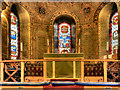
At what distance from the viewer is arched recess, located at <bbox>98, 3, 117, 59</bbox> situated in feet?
25.5

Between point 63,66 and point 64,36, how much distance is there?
15.7ft

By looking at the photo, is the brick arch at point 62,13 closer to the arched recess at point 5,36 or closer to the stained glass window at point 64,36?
the stained glass window at point 64,36

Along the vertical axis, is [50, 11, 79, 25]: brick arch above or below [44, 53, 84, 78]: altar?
above

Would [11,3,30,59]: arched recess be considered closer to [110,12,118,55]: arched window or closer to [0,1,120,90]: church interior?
[0,1,120,90]: church interior

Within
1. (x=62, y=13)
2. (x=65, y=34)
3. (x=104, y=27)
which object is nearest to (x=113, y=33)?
(x=104, y=27)

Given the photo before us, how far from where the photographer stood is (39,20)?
855 centimetres

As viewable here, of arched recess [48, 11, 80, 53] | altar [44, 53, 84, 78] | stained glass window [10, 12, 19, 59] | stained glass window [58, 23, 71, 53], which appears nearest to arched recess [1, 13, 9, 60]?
stained glass window [10, 12, 19, 59]

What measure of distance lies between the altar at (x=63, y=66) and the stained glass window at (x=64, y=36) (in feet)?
14.5

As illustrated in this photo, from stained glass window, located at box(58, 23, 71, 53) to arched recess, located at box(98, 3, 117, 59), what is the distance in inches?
88.0

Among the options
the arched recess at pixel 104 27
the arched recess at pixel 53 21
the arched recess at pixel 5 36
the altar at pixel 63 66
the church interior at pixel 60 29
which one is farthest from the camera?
the arched recess at pixel 53 21

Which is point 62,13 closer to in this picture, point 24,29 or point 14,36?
point 24,29

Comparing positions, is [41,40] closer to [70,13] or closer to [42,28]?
[42,28]

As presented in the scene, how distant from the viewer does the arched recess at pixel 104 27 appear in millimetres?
7777

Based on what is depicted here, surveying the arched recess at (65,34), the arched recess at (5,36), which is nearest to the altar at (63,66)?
the arched recess at (5,36)
